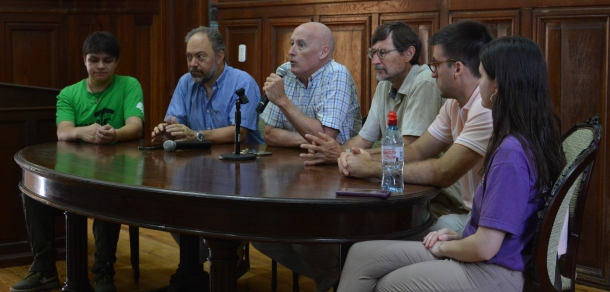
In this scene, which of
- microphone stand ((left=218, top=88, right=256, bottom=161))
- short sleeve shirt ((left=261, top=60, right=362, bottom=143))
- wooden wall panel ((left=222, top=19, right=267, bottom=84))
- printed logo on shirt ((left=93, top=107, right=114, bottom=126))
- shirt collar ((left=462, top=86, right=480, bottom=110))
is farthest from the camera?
wooden wall panel ((left=222, top=19, right=267, bottom=84))

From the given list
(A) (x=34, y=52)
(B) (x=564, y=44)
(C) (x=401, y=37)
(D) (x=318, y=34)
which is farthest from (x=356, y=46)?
(A) (x=34, y=52)

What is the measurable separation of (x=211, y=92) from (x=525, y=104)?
211cm

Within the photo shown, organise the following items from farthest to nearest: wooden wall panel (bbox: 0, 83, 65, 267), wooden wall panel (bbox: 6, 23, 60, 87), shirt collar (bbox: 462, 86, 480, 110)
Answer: wooden wall panel (bbox: 6, 23, 60, 87), wooden wall panel (bbox: 0, 83, 65, 267), shirt collar (bbox: 462, 86, 480, 110)

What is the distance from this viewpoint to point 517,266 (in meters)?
1.95

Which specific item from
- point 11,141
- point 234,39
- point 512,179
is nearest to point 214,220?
point 512,179

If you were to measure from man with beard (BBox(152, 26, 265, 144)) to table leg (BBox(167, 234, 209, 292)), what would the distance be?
1.74 ft

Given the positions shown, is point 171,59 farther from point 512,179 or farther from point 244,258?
point 512,179

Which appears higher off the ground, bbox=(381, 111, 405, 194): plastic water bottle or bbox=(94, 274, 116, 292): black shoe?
bbox=(381, 111, 405, 194): plastic water bottle

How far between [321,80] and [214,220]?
146 cm

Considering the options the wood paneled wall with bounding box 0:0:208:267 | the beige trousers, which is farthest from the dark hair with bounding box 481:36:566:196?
the wood paneled wall with bounding box 0:0:208:267

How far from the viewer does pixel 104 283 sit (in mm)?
3670

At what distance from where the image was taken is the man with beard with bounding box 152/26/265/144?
12.1ft

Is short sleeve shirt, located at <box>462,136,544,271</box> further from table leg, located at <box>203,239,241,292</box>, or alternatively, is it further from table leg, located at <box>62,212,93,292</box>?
table leg, located at <box>62,212,93,292</box>

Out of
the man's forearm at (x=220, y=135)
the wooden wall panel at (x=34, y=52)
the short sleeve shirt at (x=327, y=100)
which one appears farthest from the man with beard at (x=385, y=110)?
the wooden wall panel at (x=34, y=52)
